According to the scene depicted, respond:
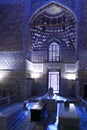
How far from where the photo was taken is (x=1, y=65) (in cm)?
1327

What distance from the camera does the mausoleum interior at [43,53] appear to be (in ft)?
41.0

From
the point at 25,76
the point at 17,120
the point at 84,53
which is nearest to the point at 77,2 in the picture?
the point at 84,53

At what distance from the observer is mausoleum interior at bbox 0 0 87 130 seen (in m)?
12.5

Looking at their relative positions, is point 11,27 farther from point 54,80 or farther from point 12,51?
point 54,80

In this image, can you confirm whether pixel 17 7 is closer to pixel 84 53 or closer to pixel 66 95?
pixel 84 53

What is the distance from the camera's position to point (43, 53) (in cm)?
1623

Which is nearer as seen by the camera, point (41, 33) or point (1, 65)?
point (1, 65)

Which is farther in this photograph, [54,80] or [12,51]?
[54,80]

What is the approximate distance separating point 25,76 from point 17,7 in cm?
469

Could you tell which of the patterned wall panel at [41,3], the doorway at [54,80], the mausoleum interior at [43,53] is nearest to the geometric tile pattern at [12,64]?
the mausoleum interior at [43,53]

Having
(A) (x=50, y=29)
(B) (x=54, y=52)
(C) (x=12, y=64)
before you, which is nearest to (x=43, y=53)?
(B) (x=54, y=52)

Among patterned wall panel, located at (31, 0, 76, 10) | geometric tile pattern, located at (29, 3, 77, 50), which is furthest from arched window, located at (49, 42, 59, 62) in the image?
patterned wall panel, located at (31, 0, 76, 10)

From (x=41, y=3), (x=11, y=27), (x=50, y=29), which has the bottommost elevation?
(x=11, y=27)

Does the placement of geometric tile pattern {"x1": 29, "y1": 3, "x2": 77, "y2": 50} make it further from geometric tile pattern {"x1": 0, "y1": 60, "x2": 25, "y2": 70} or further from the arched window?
geometric tile pattern {"x1": 0, "y1": 60, "x2": 25, "y2": 70}
